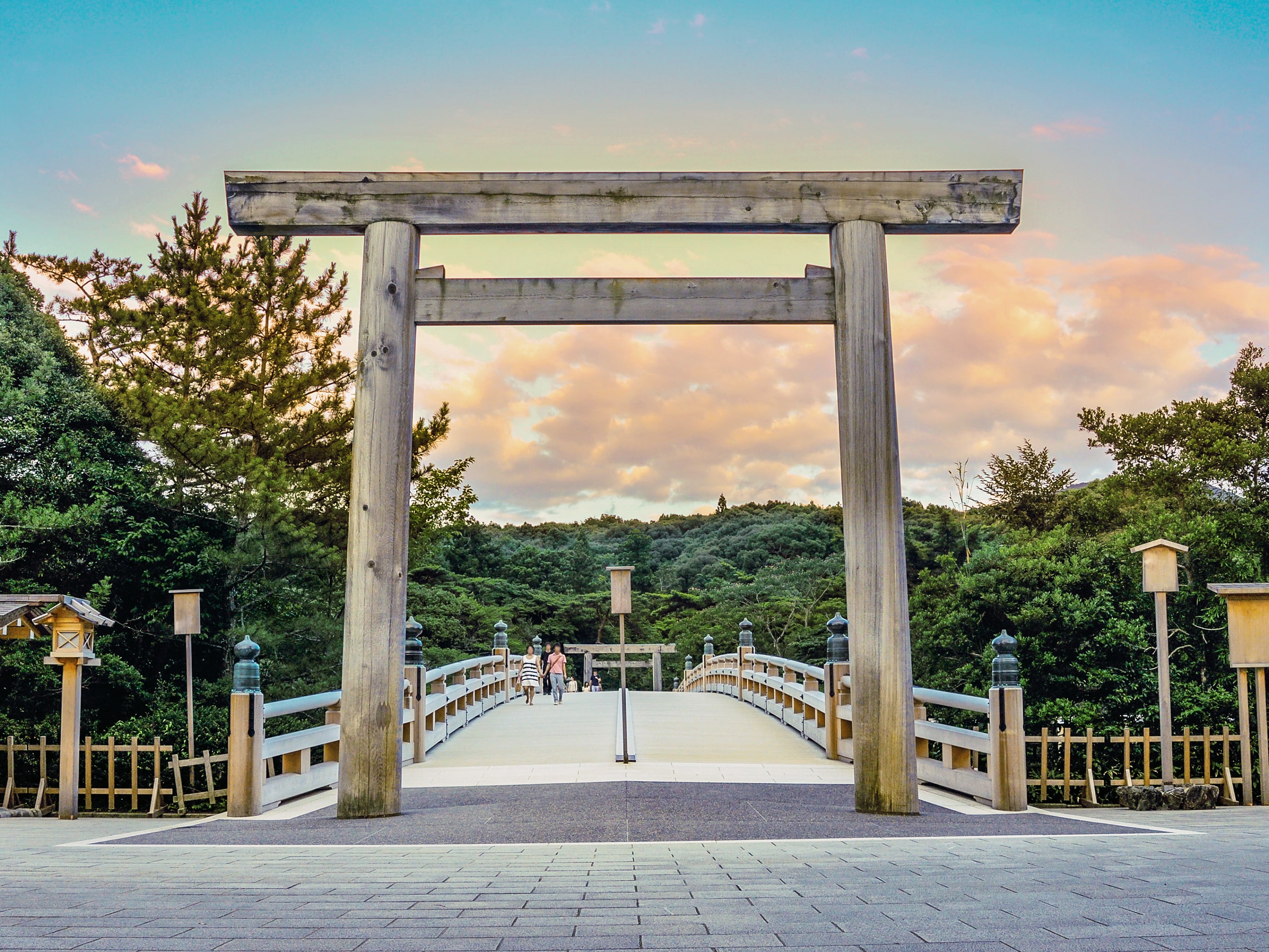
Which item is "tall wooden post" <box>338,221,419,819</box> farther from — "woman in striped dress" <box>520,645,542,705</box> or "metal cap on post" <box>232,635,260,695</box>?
"woman in striped dress" <box>520,645,542,705</box>

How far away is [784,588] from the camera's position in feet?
140

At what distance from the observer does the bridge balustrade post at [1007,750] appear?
23.6 feet

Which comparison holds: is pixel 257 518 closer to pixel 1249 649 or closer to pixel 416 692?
pixel 416 692

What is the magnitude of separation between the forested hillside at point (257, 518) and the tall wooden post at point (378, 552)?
11039 mm

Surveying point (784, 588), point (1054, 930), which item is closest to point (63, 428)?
point (1054, 930)

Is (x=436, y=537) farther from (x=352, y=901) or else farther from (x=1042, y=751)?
(x=352, y=901)

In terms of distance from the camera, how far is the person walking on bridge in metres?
19.0

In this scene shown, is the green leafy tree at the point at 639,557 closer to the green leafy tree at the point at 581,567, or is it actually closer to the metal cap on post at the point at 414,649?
the green leafy tree at the point at 581,567

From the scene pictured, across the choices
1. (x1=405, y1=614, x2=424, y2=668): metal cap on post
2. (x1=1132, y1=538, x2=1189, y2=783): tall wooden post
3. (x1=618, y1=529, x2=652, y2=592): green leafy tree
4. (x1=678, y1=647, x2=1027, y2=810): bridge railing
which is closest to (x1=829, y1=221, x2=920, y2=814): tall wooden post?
(x1=678, y1=647, x2=1027, y2=810): bridge railing

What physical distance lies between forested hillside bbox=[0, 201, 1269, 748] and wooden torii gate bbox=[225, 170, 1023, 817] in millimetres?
10868

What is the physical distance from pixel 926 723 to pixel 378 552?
484 centimetres

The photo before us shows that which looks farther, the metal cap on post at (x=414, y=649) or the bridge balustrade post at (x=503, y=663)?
the bridge balustrade post at (x=503, y=663)

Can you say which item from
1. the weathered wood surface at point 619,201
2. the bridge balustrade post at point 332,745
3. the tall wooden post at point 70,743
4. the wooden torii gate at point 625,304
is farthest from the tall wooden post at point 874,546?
the tall wooden post at point 70,743

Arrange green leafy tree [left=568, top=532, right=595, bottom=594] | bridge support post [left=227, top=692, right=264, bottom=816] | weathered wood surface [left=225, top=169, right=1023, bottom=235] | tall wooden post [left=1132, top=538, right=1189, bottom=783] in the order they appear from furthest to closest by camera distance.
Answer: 1. green leafy tree [left=568, top=532, right=595, bottom=594]
2. tall wooden post [left=1132, top=538, right=1189, bottom=783]
3. bridge support post [left=227, top=692, right=264, bottom=816]
4. weathered wood surface [left=225, top=169, right=1023, bottom=235]
